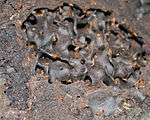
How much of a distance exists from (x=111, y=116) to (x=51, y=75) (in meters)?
0.34

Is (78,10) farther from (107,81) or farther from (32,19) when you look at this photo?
(107,81)

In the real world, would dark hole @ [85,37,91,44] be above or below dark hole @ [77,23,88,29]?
below

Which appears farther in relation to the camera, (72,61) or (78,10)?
(78,10)

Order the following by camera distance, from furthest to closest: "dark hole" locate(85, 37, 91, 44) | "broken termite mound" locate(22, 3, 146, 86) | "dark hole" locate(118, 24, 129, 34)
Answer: "dark hole" locate(118, 24, 129, 34), "dark hole" locate(85, 37, 91, 44), "broken termite mound" locate(22, 3, 146, 86)

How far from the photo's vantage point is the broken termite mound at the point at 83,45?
6.50ft

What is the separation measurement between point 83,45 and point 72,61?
0.11 meters

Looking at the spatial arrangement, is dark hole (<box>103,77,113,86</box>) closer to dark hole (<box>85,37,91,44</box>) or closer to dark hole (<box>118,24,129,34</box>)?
dark hole (<box>85,37,91,44</box>)

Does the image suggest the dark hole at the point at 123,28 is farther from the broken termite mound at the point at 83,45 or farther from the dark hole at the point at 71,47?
the dark hole at the point at 71,47

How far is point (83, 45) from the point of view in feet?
6.73

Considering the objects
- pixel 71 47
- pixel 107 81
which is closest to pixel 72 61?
pixel 71 47

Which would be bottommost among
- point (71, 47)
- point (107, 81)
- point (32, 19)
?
point (107, 81)

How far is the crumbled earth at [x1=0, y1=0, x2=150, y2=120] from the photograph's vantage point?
6.10 feet

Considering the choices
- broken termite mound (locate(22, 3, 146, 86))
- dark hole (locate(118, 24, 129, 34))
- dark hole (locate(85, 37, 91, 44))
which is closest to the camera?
broken termite mound (locate(22, 3, 146, 86))

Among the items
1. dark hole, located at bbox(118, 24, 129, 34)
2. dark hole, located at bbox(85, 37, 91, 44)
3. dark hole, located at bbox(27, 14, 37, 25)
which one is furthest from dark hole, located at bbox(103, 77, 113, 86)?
dark hole, located at bbox(27, 14, 37, 25)
